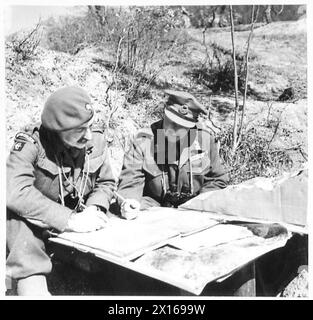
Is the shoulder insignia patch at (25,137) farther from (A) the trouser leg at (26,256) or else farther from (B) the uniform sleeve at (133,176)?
(B) the uniform sleeve at (133,176)

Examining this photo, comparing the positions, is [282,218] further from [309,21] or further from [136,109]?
[136,109]

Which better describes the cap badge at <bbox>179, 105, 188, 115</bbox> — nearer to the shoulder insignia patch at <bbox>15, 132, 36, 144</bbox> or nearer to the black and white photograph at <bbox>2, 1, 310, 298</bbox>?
the black and white photograph at <bbox>2, 1, 310, 298</bbox>

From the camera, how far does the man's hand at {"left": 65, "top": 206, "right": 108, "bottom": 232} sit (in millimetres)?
2123

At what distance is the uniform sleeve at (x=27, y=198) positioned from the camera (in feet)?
6.98

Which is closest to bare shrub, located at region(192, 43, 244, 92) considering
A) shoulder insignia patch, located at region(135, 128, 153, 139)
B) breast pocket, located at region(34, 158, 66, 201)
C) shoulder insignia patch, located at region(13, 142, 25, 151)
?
shoulder insignia patch, located at region(135, 128, 153, 139)

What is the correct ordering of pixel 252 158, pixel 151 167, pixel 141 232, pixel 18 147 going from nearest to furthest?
pixel 141 232 → pixel 18 147 → pixel 151 167 → pixel 252 158

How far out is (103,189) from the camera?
2.49 metres

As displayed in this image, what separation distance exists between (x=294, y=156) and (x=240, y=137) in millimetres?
454

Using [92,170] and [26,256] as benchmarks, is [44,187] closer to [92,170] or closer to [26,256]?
[92,170]

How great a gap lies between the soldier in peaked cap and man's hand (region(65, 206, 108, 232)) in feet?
1.30

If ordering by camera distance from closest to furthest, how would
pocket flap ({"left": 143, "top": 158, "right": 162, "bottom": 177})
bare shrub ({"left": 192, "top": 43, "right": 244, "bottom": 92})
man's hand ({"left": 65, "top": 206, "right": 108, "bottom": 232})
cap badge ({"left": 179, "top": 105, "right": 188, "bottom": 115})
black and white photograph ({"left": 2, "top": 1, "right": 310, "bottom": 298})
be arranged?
black and white photograph ({"left": 2, "top": 1, "right": 310, "bottom": 298}) → man's hand ({"left": 65, "top": 206, "right": 108, "bottom": 232}) → cap badge ({"left": 179, "top": 105, "right": 188, "bottom": 115}) → pocket flap ({"left": 143, "top": 158, "right": 162, "bottom": 177}) → bare shrub ({"left": 192, "top": 43, "right": 244, "bottom": 92})

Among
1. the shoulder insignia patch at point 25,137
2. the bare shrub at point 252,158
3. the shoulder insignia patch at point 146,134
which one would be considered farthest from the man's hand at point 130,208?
the bare shrub at point 252,158

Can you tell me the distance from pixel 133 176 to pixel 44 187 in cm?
54

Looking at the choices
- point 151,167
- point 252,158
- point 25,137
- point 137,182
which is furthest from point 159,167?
point 252,158
